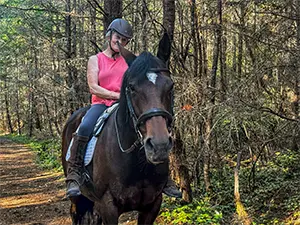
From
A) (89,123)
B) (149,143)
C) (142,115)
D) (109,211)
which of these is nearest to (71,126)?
(89,123)

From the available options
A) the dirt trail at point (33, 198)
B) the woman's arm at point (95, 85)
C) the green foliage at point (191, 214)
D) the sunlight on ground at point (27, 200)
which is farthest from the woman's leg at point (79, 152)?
the sunlight on ground at point (27, 200)

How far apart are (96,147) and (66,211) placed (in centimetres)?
503

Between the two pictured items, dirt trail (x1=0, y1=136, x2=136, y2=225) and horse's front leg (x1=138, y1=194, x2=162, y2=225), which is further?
dirt trail (x1=0, y1=136, x2=136, y2=225)

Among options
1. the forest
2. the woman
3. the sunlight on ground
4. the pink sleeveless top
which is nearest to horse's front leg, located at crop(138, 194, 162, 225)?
the woman

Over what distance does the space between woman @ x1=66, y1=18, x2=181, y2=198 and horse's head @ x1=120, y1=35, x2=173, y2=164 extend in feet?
2.45

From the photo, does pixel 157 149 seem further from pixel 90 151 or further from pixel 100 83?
pixel 100 83

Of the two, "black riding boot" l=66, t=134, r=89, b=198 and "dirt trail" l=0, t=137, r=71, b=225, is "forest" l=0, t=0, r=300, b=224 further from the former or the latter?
"dirt trail" l=0, t=137, r=71, b=225

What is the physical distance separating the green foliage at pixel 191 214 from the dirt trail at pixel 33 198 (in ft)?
2.34

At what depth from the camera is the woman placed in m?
4.20

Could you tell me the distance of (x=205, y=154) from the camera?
756 centimetres

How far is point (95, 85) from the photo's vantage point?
4.21m

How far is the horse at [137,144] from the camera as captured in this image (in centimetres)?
296

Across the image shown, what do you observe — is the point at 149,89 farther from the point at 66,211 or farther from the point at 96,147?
the point at 66,211

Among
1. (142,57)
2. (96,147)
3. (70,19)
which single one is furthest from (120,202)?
(70,19)
